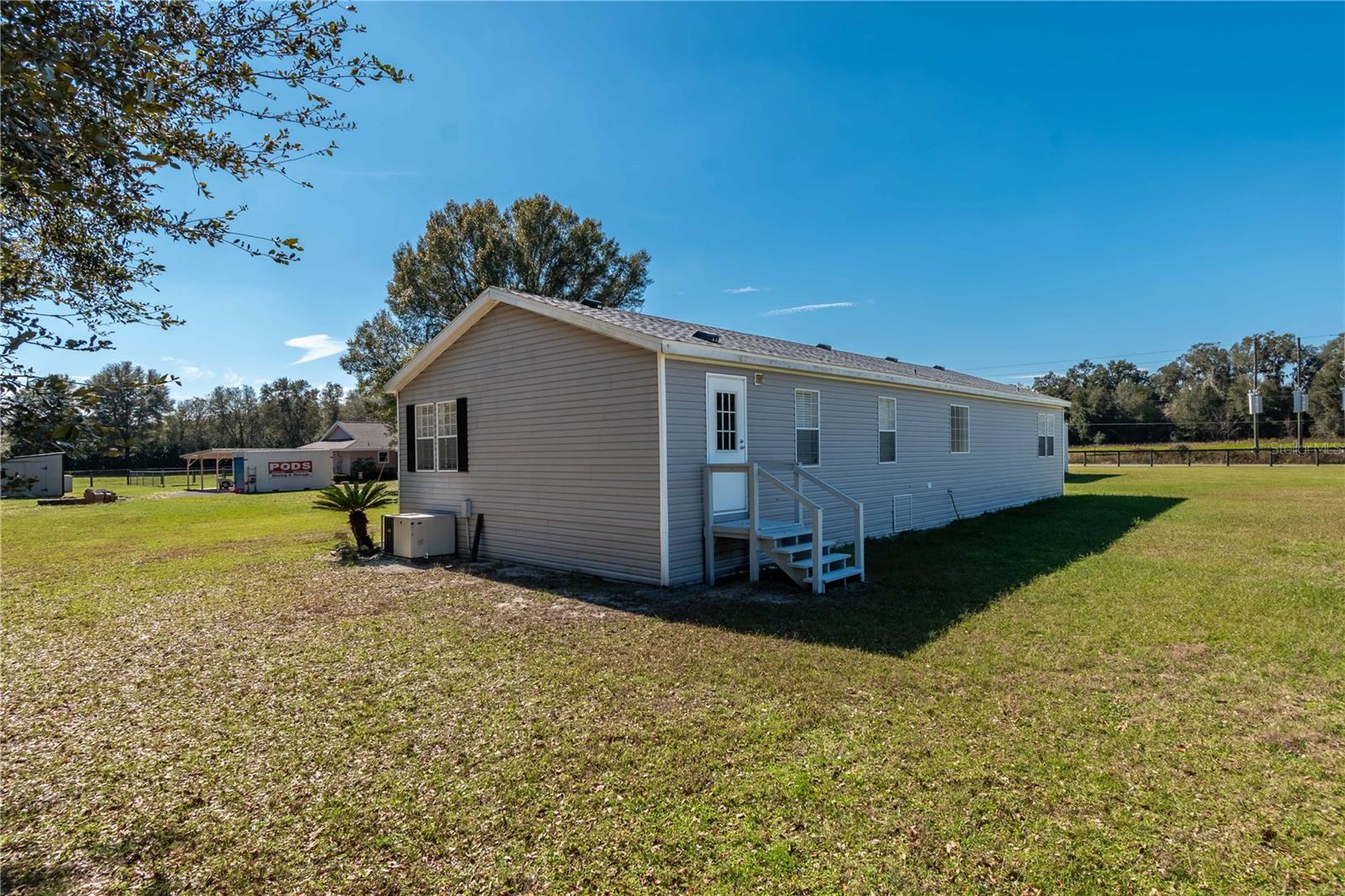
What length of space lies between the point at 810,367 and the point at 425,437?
720cm

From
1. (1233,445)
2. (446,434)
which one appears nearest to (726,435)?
(446,434)

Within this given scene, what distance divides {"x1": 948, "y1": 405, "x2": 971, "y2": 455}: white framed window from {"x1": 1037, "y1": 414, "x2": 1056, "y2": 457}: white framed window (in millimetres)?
5157

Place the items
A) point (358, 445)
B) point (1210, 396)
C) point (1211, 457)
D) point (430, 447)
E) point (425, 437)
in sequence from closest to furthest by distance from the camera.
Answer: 1. point (430, 447)
2. point (425, 437)
3. point (1211, 457)
4. point (358, 445)
5. point (1210, 396)

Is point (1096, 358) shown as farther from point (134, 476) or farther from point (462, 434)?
point (134, 476)

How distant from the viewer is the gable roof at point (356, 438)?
38.2m

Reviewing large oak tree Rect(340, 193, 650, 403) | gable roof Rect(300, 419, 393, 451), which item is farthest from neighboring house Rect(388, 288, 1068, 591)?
gable roof Rect(300, 419, 393, 451)

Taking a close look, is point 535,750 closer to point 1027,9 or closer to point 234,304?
point 234,304

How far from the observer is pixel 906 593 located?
23.9 feet

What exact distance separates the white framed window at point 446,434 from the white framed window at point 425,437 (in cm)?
20

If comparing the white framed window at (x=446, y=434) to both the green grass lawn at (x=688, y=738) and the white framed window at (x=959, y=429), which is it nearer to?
the green grass lawn at (x=688, y=738)

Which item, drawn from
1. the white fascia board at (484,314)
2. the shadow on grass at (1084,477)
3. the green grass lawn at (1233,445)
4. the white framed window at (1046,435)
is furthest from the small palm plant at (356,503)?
the green grass lawn at (1233,445)

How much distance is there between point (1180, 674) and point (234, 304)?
8876 millimetres

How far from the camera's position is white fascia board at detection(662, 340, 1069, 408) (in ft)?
25.2

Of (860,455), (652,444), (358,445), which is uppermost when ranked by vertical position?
(358,445)
